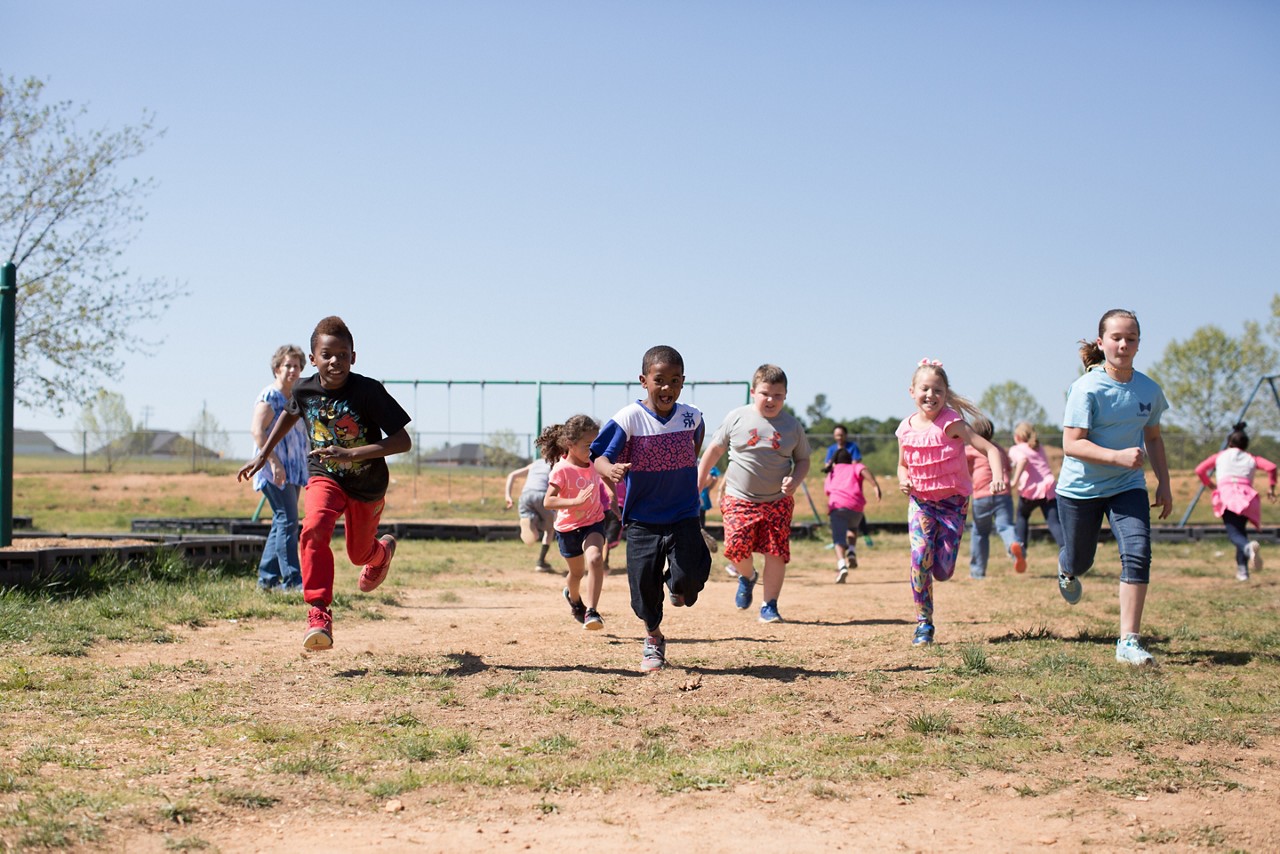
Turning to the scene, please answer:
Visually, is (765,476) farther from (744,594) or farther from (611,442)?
(611,442)

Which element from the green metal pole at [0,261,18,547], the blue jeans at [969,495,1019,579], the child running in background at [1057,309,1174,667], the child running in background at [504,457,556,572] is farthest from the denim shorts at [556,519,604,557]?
the blue jeans at [969,495,1019,579]

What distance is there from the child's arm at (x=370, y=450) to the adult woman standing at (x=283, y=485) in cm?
343

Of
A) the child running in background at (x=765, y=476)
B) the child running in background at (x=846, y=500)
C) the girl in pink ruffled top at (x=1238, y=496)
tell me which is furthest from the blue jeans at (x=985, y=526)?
the child running in background at (x=765, y=476)

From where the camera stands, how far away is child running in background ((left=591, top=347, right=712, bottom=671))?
6785mm

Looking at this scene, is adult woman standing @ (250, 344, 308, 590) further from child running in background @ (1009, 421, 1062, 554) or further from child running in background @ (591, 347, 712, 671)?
child running in background @ (1009, 421, 1062, 554)

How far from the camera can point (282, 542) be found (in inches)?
404

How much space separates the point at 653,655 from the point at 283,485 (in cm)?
469

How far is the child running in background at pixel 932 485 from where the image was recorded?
7848 mm

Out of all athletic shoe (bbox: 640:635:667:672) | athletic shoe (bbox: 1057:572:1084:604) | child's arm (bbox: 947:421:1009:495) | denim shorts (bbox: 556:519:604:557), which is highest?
child's arm (bbox: 947:421:1009:495)

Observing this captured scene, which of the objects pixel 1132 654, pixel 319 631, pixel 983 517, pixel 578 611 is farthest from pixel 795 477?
pixel 983 517

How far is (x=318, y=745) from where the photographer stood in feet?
15.5

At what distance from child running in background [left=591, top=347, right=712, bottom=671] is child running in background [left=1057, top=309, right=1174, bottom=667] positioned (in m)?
2.32

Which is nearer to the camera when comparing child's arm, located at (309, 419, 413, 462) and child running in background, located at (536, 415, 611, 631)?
child's arm, located at (309, 419, 413, 462)

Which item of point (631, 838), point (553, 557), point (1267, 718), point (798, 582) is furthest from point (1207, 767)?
point (553, 557)
